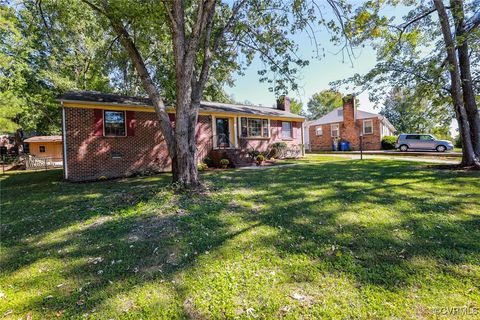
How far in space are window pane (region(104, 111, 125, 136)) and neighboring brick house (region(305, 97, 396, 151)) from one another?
2160 cm

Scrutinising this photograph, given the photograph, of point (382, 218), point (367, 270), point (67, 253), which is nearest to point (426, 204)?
point (382, 218)

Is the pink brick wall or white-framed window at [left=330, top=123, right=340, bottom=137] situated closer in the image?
the pink brick wall

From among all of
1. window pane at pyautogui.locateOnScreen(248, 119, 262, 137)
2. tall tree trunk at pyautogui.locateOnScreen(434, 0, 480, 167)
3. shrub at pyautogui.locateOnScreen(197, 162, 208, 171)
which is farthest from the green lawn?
window pane at pyautogui.locateOnScreen(248, 119, 262, 137)

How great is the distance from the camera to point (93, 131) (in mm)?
10789

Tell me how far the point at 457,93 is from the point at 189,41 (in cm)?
996

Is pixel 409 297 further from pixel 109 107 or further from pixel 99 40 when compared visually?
pixel 99 40

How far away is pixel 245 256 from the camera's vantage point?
3.46 meters

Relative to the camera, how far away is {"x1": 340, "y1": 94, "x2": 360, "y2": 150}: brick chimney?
26766mm

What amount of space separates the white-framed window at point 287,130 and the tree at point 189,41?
785 cm

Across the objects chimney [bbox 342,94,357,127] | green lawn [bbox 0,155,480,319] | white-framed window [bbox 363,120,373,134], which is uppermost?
chimney [bbox 342,94,357,127]

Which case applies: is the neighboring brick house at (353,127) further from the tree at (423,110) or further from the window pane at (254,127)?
the window pane at (254,127)

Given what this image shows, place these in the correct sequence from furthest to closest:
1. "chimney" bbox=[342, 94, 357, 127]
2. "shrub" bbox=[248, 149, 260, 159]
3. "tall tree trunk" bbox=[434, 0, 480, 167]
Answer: "chimney" bbox=[342, 94, 357, 127], "shrub" bbox=[248, 149, 260, 159], "tall tree trunk" bbox=[434, 0, 480, 167]

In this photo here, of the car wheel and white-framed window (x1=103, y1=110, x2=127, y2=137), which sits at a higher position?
white-framed window (x1=103, y1=110, x2=127, y2=137)

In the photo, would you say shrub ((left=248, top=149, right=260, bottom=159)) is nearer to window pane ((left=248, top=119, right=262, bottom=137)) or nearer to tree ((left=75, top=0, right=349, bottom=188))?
window pane ((left=248, top=119, right=262, bottom=137))
